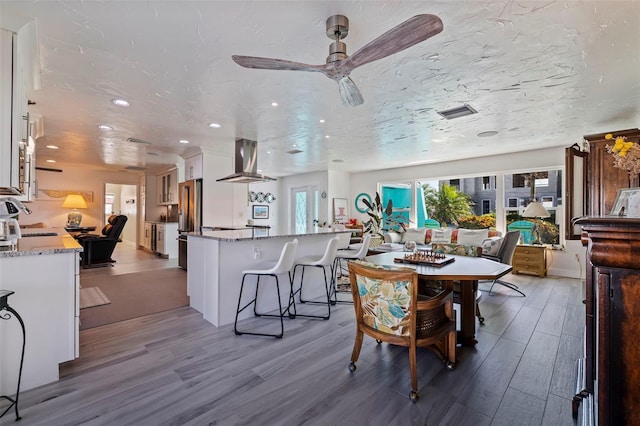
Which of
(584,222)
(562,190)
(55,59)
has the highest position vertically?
(55,59)

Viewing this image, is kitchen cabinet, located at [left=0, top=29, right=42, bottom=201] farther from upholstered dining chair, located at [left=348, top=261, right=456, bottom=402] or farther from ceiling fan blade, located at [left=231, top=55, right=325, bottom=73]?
upholstered dining chair, located at [left=348, top=261, right=456, bottom=402]

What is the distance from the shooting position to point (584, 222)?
2.81 ft

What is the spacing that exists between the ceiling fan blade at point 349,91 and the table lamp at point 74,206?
8.88 meters

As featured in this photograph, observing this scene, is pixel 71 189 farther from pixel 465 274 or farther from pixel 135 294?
pixel 465 274

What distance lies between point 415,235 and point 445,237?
2.37 feet

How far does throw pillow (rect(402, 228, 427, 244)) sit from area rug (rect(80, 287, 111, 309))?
234 inches

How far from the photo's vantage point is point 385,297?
204 centimetres

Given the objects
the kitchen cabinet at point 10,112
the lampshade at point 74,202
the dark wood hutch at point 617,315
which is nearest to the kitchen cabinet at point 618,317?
the dark wood hutch at point 617,315

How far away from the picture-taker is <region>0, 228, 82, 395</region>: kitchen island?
6.49 feet

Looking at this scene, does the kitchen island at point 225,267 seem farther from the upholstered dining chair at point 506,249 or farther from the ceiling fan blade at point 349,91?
the upholstered dining chair at point 506,249

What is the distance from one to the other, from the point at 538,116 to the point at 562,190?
2811 millimetres

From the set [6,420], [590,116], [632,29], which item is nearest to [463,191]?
[590,116]

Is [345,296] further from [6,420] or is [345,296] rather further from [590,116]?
[590,116]

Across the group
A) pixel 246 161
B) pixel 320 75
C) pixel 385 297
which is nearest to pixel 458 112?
pixel 320 75
